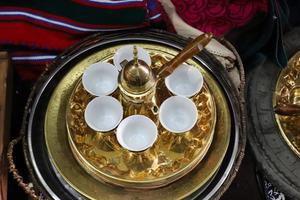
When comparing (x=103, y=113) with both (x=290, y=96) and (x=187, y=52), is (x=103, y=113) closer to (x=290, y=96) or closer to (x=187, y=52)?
(x=187, y=52)

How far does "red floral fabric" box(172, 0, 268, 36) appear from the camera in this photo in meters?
1.33

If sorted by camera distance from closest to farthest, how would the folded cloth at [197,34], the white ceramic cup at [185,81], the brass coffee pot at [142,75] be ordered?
the brass coffee pot at [142,75] → the white ceramic cup at [185,81] → the folded cloth at [197,34]

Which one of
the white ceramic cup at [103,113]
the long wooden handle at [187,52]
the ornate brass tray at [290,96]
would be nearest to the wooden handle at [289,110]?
the ornate brass tray at [290,96]

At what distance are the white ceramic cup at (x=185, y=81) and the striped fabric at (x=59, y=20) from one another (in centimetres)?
18

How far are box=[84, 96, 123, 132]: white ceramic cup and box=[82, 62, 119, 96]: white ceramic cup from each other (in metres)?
0.03

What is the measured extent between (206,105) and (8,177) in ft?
1.82

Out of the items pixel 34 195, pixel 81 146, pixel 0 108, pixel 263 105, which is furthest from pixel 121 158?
pixel 263 105

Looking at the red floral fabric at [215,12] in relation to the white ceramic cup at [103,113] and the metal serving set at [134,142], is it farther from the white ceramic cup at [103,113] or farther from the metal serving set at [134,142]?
the white ceramic cup at [103,113]

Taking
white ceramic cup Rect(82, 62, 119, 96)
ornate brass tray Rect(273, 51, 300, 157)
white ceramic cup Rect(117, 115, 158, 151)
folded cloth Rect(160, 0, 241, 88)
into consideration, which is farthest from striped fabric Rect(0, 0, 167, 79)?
ornate brass tray Rect(273, 51, 300, 157)

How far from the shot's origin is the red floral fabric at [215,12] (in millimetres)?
1331

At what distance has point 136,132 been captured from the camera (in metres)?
1.15

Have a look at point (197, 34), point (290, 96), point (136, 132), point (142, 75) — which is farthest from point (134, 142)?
point (290, 96)

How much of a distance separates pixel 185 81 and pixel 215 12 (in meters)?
0.24

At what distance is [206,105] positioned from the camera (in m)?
1.19
